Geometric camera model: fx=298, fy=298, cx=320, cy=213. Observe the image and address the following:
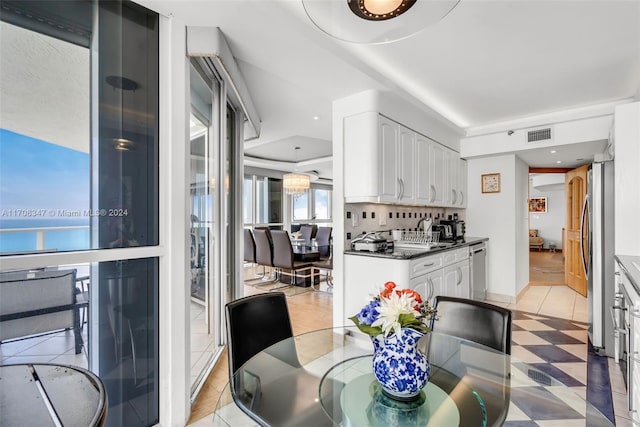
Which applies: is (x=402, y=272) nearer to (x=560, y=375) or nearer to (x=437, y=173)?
(x=560, y=375)

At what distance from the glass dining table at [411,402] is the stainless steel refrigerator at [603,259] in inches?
76.3

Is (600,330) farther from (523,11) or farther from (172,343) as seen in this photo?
(172,343)

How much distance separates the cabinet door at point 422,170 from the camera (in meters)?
3.55

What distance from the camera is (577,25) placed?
2150mm

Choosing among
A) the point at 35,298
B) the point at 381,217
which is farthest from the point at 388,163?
the point at 35,298

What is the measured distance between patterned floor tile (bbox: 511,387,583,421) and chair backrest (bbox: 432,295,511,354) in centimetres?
21

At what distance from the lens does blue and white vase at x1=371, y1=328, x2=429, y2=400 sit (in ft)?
3.27

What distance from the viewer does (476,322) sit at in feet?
5.24

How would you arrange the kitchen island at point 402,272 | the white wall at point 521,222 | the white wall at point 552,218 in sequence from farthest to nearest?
1. the white wall at point 552,218
2. the white wall at point 521,222
3. the kitchen island at point 402,272

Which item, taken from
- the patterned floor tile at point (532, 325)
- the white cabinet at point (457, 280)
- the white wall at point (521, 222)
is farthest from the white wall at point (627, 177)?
the white wall at point (521, 222)

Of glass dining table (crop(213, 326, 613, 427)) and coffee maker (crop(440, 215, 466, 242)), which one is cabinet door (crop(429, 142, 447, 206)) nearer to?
coffee maker (crop(440, 215, 466, 242))

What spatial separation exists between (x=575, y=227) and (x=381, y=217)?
3.89 meters

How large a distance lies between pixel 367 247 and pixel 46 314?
232cm

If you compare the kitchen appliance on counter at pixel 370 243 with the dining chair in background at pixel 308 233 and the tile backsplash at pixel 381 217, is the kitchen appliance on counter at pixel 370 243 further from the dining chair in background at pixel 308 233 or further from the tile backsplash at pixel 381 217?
the dining chair in background at pixel 308 233
